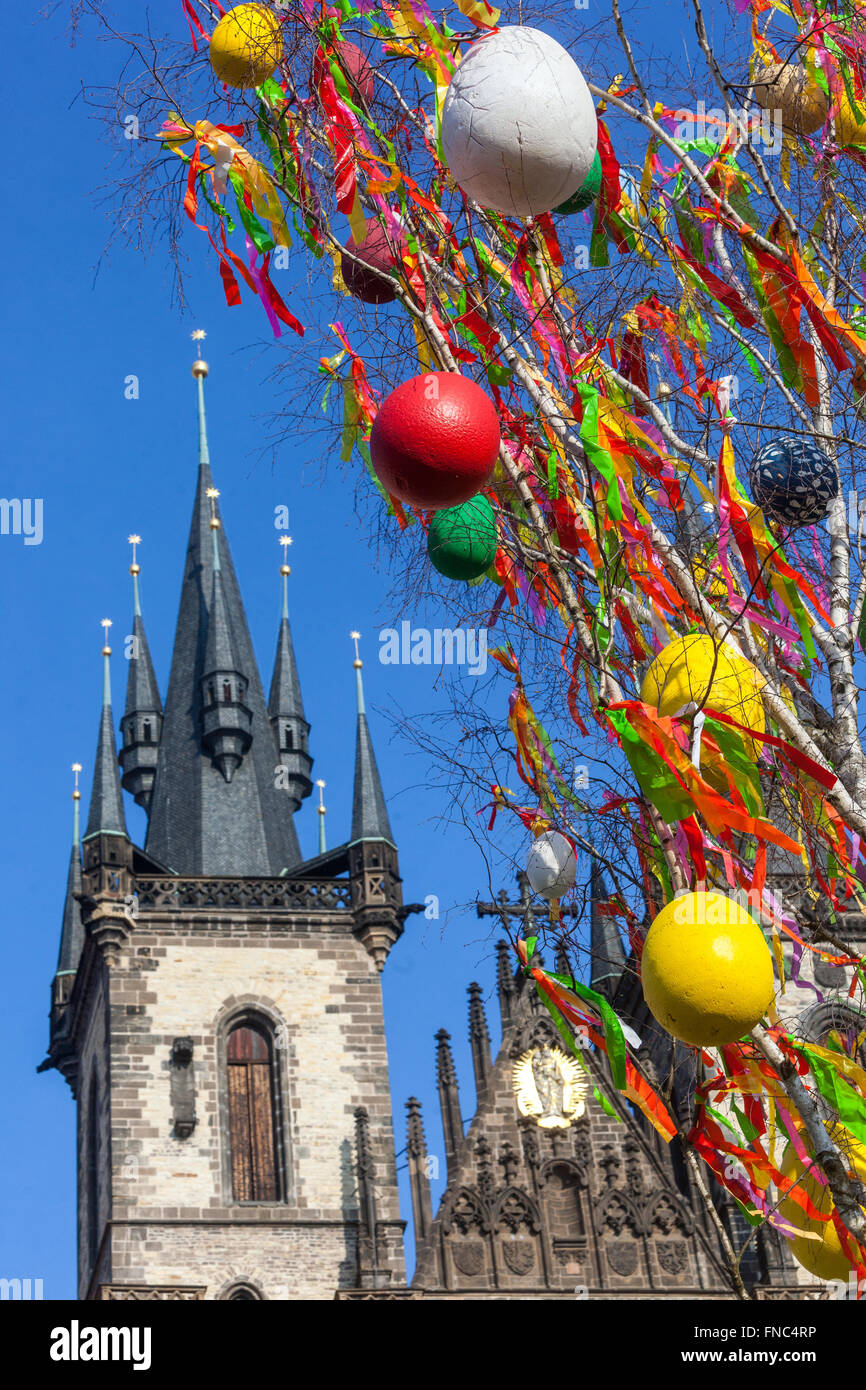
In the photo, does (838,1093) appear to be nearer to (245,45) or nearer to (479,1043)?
(245,45)

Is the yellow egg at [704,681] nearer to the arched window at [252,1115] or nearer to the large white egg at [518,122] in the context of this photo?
the large white egg at [518,122]

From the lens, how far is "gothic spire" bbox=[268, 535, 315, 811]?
131ft

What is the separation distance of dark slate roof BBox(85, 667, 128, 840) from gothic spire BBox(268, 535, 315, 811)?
12.3 ft

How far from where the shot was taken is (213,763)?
37906 millimetres

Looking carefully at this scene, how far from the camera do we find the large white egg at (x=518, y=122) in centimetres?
653

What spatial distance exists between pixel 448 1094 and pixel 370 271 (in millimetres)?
25575

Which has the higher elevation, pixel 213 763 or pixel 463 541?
pixel 213 763

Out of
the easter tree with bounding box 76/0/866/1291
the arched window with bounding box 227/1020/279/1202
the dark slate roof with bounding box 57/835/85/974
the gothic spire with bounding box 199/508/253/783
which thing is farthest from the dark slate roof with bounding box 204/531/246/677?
the easter tree with bounding box 76/0/866/1291

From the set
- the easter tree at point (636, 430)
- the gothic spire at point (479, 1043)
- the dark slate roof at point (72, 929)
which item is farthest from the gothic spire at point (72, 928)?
the easter tree at point (636, 430)

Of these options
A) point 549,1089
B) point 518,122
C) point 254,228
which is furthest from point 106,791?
point 518,122

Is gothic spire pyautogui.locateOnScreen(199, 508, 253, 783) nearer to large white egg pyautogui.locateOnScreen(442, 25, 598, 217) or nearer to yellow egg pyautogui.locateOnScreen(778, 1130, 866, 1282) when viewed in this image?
yellow egg pyautogui.locateOnScreen(778, 1130, 866, 1282)

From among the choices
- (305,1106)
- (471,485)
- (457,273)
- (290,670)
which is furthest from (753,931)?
(290,670)

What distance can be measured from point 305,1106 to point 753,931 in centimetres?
2738
